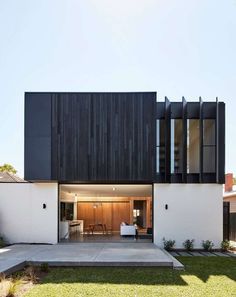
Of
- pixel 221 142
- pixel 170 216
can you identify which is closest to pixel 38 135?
pixel 170 216

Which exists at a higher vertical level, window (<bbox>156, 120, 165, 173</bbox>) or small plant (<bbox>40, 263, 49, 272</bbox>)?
window (<bbox>156, 120, 165, 173</bbox>)

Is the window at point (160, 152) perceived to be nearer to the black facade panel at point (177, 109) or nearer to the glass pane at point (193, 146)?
the black facade panel at point (177, 109)

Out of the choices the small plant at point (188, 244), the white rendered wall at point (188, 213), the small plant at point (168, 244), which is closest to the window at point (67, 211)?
the white rendered wall at point (188, 213)

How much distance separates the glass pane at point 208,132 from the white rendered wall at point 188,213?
6.25 ft

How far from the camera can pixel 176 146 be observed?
14.5m

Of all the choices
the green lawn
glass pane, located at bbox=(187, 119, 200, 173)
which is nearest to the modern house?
glass pane, located at bbox=(187, 119, 200, 173)

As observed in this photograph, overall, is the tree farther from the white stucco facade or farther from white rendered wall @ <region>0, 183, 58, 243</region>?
the white stucco facade

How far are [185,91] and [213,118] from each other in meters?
1.96

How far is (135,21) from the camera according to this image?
11859mm

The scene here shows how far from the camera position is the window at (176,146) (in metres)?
14.5

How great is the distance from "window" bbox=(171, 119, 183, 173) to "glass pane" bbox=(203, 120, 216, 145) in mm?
1123

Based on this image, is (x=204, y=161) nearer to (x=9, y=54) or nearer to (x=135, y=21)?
(x=135, y=21)

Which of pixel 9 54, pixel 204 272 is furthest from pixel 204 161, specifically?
pixel 9 54

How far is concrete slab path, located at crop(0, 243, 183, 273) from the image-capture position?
9953 mm
